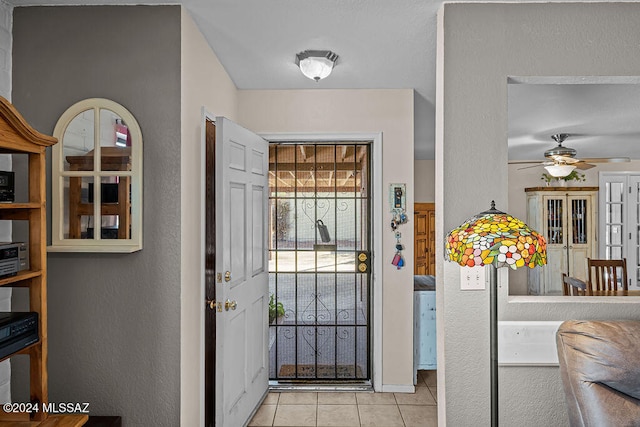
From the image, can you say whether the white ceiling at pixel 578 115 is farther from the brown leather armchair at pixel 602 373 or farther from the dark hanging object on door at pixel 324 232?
the dark hanging object on door at pixel 324 232

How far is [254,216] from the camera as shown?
319 centimetres

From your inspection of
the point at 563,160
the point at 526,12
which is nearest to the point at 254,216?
the point at 526,12

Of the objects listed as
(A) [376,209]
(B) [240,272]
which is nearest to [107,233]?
(B) [240,272]

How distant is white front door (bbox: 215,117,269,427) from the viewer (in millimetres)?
2609

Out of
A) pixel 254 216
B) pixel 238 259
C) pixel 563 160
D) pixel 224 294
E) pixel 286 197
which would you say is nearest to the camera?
pixel 224 294

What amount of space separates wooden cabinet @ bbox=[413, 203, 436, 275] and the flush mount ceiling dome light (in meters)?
4.36

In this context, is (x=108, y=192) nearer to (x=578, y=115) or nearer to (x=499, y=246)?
(x=499, y=246)

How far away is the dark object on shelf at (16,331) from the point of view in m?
1.59

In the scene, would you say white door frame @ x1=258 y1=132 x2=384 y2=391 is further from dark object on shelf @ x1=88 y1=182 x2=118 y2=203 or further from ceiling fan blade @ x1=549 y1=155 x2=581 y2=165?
ceiling fan blade @ x1=549 y1=155 x2=581 y2=165

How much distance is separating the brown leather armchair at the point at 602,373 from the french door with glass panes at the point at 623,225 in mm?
6119

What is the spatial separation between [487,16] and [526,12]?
174mm

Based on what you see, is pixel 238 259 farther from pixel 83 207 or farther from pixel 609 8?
pixel 609 8

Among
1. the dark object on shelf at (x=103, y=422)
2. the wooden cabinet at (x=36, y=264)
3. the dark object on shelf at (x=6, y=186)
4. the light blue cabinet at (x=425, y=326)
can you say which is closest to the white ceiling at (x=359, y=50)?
the wooden cabinet at (x=36, y=264)

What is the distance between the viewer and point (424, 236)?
692cm
